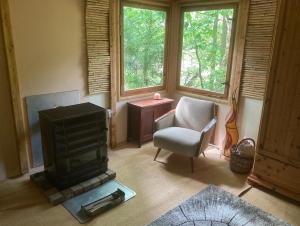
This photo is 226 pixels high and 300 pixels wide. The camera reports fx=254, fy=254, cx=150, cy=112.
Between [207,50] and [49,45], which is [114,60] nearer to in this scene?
[49,45]

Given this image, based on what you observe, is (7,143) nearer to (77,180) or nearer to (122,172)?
(77,180)

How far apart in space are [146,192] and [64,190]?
852 millimetres

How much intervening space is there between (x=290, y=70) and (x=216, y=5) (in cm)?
159

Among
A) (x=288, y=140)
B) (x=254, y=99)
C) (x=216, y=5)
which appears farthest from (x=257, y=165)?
(x=216, y=5)

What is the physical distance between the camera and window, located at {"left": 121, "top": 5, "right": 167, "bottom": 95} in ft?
11.9

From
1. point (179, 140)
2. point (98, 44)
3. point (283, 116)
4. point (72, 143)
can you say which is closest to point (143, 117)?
point (179, 140)

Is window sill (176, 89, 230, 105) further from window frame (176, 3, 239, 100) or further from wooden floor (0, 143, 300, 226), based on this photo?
wooden floor (0, 143, 300, 226)

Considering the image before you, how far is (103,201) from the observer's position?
246 centimetres

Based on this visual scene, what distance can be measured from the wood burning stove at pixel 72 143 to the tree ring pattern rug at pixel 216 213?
0.99 metres

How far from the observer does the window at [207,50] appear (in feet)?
11.6

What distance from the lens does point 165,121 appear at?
3.56 m

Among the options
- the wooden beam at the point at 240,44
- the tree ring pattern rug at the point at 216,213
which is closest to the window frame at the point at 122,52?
the wooden beam at the point at 240,44

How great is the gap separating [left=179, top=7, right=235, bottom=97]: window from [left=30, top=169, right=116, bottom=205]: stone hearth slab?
6.48ft

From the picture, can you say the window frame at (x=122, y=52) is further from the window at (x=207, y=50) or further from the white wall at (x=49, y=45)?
the white wall at (x=49, y=45)
